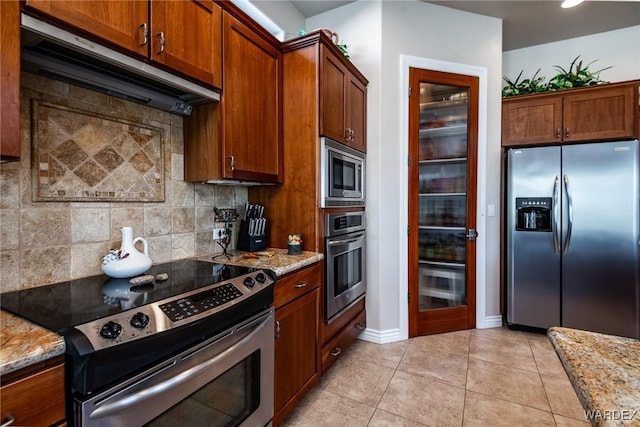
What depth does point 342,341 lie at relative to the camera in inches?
90.1

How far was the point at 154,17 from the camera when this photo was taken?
1.30 meters

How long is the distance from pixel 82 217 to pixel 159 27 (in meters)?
0.92

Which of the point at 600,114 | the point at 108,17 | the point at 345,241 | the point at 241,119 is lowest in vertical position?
the point at 345,241

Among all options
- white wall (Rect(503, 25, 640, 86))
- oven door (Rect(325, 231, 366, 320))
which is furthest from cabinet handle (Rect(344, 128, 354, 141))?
white wall (Rect(503, 25, 640, 86))

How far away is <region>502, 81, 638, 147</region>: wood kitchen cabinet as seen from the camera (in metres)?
2.65

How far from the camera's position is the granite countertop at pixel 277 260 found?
5.29ft

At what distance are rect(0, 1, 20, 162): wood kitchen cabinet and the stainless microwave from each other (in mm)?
1445

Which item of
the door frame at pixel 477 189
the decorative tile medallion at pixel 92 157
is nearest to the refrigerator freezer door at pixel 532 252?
the door frame at pixel 477 189

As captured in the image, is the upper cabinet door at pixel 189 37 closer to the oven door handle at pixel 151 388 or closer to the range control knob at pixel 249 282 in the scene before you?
the range control knob at pixel 249 282

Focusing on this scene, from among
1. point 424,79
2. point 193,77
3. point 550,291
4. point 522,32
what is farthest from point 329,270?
point 522,32

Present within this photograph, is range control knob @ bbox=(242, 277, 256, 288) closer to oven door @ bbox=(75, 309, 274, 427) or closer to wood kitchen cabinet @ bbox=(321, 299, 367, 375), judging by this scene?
oven door @ bbox=(75, 309, 274, 427)

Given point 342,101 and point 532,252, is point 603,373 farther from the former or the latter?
point 532,252

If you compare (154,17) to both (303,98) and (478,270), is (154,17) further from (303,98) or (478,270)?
(478,270)

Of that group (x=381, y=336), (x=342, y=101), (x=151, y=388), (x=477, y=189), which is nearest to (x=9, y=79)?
(x=151, y=388)
